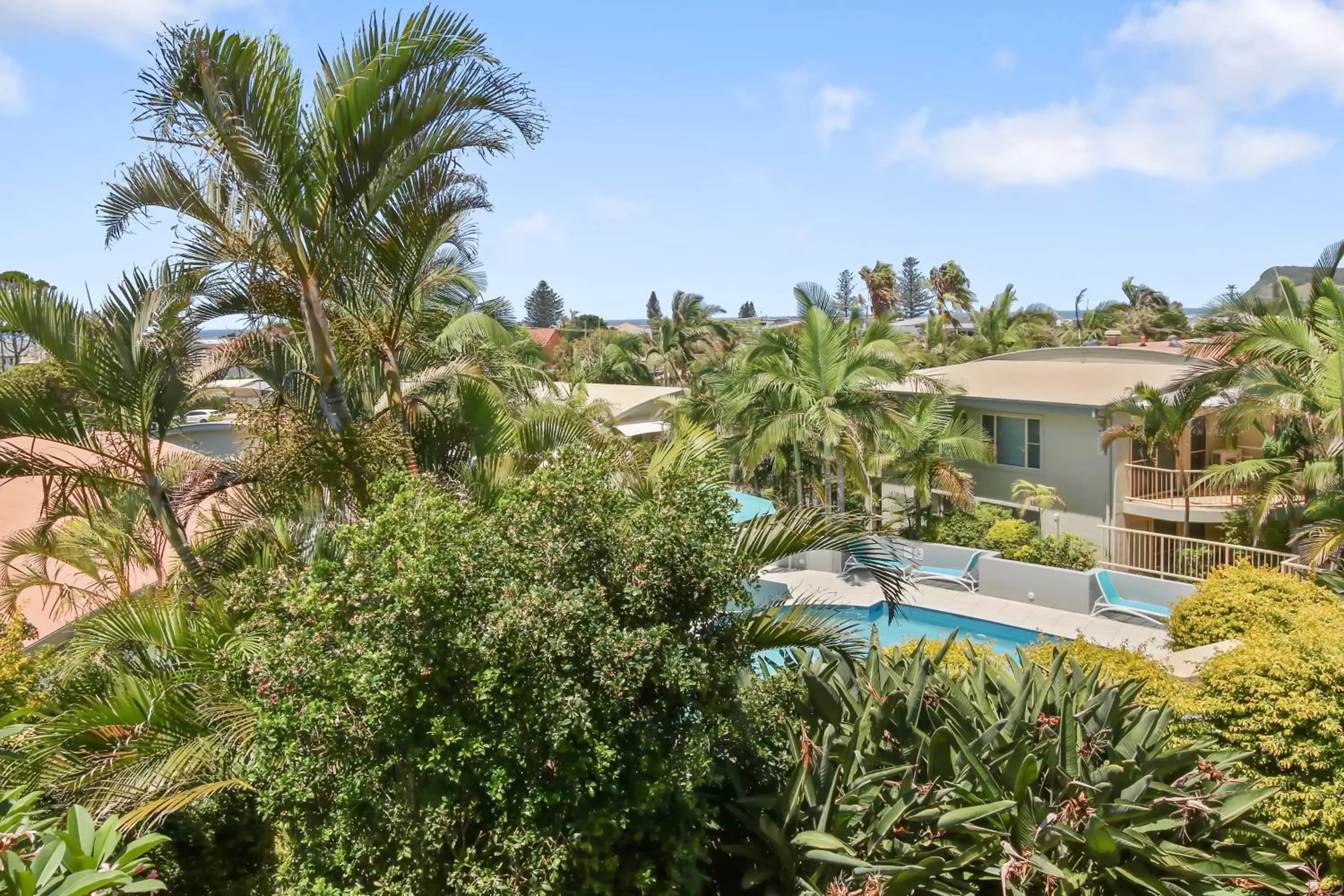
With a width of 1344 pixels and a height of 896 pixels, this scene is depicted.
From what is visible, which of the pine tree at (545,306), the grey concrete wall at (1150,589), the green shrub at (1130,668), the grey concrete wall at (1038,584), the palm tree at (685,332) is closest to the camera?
the green shrub at (1130,668)

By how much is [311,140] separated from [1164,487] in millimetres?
18937

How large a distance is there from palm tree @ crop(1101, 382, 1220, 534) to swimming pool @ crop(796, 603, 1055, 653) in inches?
166

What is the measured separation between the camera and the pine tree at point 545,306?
109m

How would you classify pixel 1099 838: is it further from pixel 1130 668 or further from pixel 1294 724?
pixel 1130 668

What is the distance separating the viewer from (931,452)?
798 inches

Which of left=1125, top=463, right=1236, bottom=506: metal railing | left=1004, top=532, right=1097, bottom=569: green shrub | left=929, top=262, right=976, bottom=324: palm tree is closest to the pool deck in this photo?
left=1004, top=532, right=1097, bottom=569: green shrub

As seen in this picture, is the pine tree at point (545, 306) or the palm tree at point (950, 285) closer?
the palm tree at point (950, 285)

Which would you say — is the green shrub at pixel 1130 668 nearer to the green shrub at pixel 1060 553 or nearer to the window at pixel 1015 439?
the green shrub at pixel 1060 553

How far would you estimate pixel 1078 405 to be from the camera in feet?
64.2

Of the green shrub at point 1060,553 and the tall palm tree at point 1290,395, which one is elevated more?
the tall palm tree at point 1290,395

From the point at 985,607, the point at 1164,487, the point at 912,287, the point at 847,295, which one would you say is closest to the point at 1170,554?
the point at 1164,487

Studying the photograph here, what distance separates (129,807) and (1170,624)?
36.2 ft

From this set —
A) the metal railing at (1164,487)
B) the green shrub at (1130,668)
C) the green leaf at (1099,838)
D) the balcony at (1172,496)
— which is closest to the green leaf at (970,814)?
the green leaf at (1099,838)

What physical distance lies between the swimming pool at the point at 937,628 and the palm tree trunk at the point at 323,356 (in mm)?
11367
